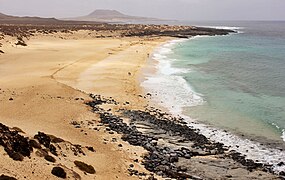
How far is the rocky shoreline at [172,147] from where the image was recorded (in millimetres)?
13367

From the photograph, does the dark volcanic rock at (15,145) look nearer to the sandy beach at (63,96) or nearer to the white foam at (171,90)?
the sandy beach at (63,96)

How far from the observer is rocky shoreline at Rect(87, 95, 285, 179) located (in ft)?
43.9

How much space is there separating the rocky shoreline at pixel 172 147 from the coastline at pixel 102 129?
0.11 feet

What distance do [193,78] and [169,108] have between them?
12.0 m

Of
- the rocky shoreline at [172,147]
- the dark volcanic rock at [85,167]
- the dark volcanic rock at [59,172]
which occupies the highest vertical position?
the dark volcanic rock at [59,172]

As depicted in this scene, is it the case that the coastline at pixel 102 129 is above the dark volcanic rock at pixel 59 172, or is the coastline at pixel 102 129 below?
below

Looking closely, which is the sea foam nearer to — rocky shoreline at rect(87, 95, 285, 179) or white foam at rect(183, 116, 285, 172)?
white foam at rect(183, 116, 285, 172)

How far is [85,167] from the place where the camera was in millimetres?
12156

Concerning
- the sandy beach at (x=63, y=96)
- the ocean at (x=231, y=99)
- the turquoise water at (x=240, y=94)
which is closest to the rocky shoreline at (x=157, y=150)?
the sandy beach at (x=63, y=96)

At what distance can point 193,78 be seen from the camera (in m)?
34.0

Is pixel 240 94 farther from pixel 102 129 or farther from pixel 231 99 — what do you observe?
pixel 102 129

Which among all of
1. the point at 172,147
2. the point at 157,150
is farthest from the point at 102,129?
the point at 172,147

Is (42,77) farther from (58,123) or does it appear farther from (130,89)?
(58,123)

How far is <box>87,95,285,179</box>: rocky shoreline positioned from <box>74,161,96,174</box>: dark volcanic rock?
2087mm
